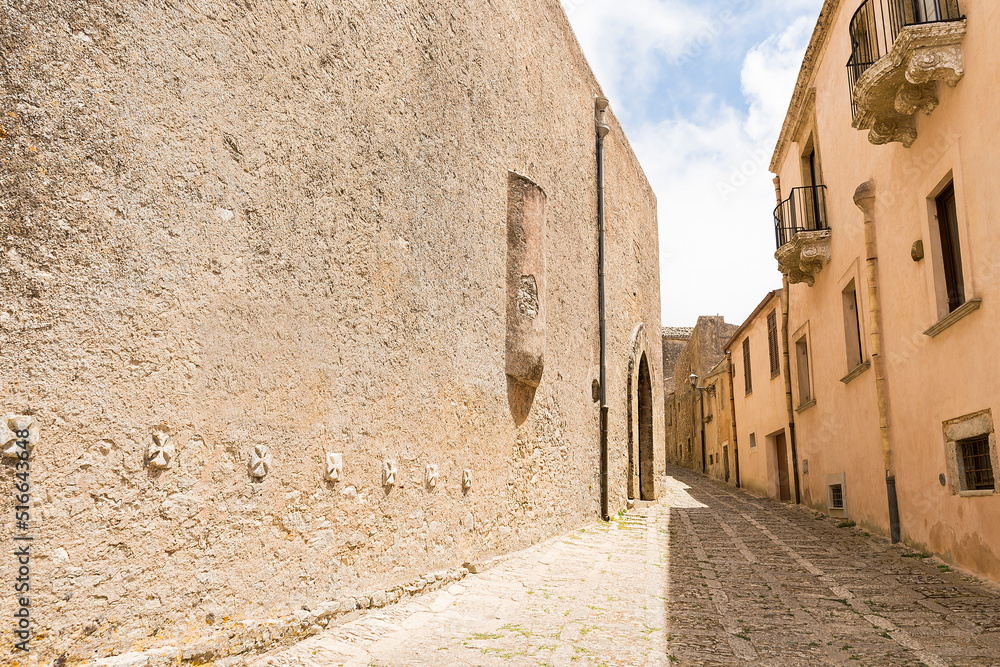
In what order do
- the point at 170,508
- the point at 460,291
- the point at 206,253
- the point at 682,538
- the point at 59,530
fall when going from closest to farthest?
the point at 59,530 → the point at 170,508 → the point at 206,253 → the point at 460,291 → the point at 682,538

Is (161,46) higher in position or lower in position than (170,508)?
higher

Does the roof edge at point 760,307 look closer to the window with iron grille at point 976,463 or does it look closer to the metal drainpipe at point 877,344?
the metal drainpipe at point 877,344

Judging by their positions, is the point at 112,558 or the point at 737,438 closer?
the point at 112,558

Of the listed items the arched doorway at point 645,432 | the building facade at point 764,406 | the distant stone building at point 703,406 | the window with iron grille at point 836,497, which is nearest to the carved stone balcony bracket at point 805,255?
the building facade at point 764,406

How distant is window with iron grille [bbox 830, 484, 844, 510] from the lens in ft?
37.5

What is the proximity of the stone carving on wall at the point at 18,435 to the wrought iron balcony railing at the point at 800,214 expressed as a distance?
36.5 feet

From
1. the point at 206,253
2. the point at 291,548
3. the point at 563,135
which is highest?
the point at 563,135

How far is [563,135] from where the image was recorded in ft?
32.0

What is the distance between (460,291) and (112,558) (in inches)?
143

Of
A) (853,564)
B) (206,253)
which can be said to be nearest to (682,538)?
(853,564)

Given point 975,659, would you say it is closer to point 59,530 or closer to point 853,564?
point 853,564

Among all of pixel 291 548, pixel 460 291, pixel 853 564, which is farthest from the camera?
pixel 853 564

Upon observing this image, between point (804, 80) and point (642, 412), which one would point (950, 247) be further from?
point (642, 412)

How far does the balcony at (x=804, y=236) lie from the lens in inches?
458
